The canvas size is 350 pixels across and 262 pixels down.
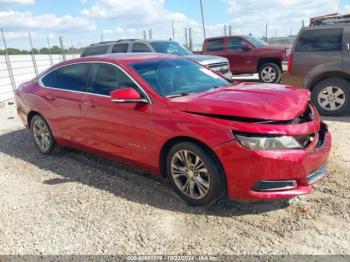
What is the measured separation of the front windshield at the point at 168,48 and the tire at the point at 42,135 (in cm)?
602

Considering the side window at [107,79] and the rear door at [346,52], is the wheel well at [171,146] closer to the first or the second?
the side window at [107,79]

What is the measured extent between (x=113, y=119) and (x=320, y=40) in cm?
516

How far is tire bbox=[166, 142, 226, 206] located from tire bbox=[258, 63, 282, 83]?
32.0 feet

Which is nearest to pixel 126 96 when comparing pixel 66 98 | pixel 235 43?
pixel 66 98

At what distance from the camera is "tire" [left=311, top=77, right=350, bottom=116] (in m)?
7.19

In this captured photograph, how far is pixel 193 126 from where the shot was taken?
3602 millimetres

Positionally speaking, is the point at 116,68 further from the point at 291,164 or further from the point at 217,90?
the point at 291,164

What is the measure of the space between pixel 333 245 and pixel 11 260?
9.28ft

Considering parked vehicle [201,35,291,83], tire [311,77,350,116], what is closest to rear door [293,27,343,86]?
tire [311,77,350,116]

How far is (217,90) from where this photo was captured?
166 inches

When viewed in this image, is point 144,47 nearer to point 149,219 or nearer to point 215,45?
point 215,45

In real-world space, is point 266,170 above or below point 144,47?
below

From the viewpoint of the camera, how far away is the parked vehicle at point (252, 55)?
1284 cm

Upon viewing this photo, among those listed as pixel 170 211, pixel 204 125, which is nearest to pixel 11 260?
pixel 170 211
